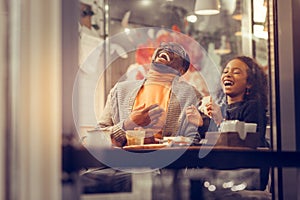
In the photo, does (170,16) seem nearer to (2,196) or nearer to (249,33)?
(249,33)

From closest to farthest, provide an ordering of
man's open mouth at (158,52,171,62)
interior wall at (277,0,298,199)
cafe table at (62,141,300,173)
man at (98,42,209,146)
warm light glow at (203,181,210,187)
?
cafe table at (62,141,300,173) < warm light glow at (203,181,210,187) < man at (98,42,209,146) < interior wall at (277,0,298,199) < man's open mouth at (158,52,171,62)

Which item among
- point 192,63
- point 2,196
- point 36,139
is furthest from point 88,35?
point 192,63

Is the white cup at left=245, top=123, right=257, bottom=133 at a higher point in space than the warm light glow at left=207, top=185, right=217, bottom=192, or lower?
higher

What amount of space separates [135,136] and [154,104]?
134mm

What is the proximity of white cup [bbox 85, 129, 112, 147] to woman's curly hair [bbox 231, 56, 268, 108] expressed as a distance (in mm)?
720

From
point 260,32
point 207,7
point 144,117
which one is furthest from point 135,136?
point 207,7

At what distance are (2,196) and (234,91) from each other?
4.26 ft

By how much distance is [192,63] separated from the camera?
2301 millimetres

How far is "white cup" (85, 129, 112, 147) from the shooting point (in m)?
1.43

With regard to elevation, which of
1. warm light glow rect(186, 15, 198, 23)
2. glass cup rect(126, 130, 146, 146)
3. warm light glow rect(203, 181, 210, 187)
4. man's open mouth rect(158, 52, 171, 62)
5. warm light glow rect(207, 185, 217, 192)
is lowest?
warm light glow rect(207, 185, 217, 192)

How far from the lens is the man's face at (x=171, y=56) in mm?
2129

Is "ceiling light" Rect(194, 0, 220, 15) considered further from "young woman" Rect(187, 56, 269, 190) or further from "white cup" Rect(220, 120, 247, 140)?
"white cup" Rect(220, 120, 247, 140)

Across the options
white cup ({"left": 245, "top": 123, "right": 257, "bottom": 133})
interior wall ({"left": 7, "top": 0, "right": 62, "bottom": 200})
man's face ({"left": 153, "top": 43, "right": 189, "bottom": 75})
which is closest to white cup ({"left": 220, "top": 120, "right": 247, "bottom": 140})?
white cup ({"left": 245, "top": 123, "right": 257, "bottom": 133})

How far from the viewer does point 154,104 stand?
1979 mm
